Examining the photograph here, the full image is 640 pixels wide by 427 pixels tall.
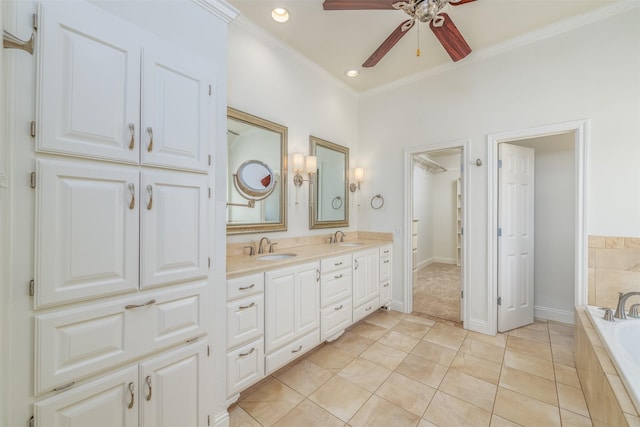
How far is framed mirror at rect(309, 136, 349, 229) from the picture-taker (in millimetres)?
3039

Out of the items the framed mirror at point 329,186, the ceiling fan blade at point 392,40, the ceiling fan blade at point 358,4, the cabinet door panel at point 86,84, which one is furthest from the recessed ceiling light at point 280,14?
the cabinet door panel at point 86,84

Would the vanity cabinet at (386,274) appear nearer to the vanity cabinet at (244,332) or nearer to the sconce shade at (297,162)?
the sconce shade at (297,162)

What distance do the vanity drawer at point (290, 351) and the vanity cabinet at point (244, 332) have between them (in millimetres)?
77

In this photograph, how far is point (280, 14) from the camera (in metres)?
2.22

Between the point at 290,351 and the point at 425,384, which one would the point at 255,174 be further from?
the point at 425,384

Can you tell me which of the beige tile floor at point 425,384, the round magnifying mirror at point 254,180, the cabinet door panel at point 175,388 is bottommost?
the beige tile floor at point 425,384

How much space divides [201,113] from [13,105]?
2.20ft

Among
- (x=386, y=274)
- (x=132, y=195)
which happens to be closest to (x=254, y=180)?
(x=132, y=195)

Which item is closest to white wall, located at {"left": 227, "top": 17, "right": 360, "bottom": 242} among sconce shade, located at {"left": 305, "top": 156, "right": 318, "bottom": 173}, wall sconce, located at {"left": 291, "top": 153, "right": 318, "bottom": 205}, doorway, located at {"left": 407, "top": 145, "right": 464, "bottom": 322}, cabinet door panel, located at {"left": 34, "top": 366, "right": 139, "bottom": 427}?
wall sconce, located at {"left": 291, "top": 153, "right": 318, "bottom": 205}

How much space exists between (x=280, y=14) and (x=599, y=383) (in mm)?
3394

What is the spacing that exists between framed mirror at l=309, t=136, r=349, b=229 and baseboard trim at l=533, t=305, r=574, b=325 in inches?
99.9

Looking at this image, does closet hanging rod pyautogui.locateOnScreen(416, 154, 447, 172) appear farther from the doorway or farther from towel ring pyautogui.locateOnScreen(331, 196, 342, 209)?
towel ring pyautogui.locateOnScreen(331, 196, 342, 209)

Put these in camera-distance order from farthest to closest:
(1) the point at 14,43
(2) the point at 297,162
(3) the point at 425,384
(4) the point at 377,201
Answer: (4) the point at 377,201
(2) the point at 297,162
(3) the point at 425,384
(1) the point at 14,43

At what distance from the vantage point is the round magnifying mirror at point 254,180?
2279mm
